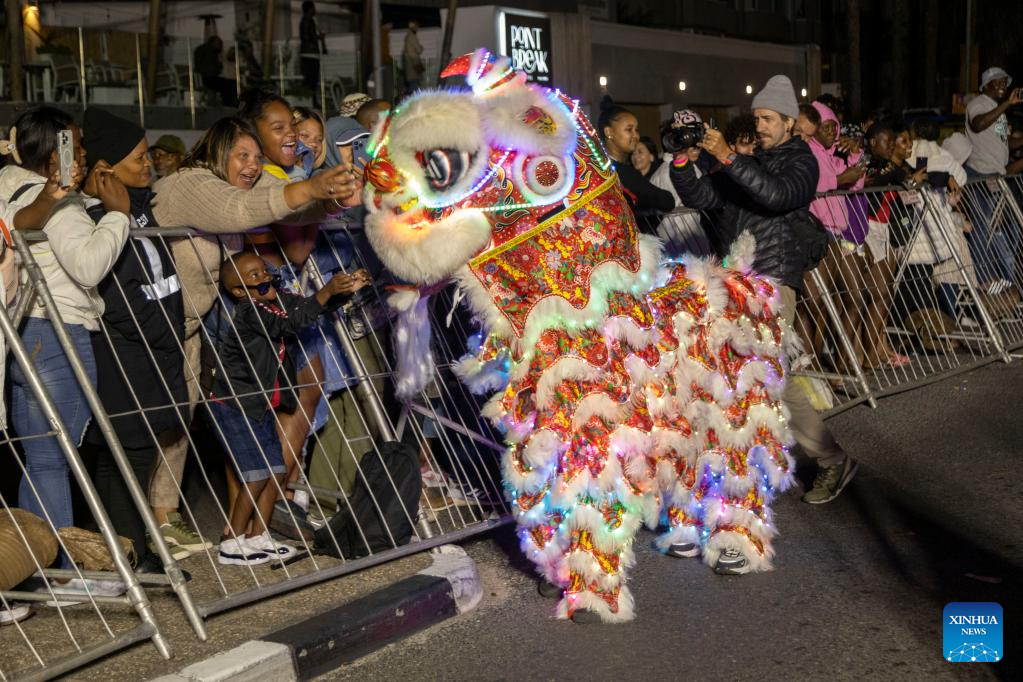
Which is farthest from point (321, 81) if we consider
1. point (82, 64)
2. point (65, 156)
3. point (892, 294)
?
point (65, 156)

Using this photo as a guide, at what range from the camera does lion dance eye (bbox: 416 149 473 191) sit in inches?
182

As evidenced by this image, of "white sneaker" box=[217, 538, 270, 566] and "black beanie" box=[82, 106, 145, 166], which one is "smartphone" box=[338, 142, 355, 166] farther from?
"white sneaker" box=[217, 538, 270, 566]

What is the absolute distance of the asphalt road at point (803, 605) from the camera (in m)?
4.47

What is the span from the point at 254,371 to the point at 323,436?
4.65ft

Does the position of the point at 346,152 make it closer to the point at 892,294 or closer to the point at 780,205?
the point at 780,205

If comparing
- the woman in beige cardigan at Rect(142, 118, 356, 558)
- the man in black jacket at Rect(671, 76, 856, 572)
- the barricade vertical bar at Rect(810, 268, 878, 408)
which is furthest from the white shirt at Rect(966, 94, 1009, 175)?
the woman in beige cardigan at Rect(142, 118, 356, 558)

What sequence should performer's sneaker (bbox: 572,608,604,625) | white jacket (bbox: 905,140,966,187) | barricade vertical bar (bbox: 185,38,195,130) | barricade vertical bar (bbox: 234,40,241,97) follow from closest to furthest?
performer's sneaker (bbox: 572,608,604,625)
white jacket (bbox: 905,140,966,187)
barricade vertical bar (bbox: 185,38,195,130)
barricade vertical bar (bbox: 234,40,241,97)

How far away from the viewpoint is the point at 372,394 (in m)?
5.94

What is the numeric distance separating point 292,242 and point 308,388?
2.44 ft

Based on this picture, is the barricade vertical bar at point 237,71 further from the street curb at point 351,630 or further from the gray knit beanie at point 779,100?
the street curb at point 351,630

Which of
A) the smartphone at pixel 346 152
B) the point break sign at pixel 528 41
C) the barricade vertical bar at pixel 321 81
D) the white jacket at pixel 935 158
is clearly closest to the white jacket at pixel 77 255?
the smartphone at pixel 346 152

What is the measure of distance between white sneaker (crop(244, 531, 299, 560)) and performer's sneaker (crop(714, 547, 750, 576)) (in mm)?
1823

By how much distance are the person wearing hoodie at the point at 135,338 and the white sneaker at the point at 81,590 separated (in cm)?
26

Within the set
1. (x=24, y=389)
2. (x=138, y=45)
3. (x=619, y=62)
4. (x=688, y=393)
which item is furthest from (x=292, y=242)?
(x=619, y=62)
